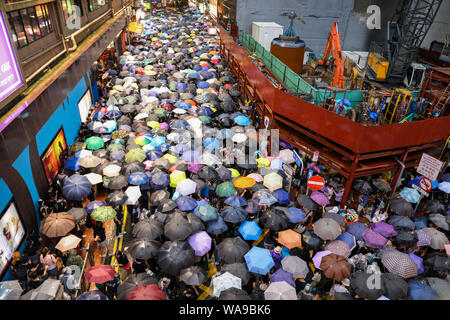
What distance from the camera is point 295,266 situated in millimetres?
8492

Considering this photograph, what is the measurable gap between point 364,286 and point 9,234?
9.80m

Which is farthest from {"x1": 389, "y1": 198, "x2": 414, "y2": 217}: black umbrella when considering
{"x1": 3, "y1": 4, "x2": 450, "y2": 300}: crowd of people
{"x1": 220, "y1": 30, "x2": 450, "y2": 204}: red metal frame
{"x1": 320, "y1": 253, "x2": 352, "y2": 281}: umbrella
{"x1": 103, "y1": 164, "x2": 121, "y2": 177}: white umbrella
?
{"x1": 103, "y1": 164, "x2": 121, "y2": 177}: white umbrella

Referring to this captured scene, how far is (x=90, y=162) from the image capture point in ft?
40.9

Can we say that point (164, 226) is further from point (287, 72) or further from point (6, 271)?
point (287, 72)

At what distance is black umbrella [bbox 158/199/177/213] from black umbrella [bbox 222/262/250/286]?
2.86 meters

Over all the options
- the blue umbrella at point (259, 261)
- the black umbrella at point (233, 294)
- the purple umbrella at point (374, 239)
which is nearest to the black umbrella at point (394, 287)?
the purple umbrella at point (374, 239)

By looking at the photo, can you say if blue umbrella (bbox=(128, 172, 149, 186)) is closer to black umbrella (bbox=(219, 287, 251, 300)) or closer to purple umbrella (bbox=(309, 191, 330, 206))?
black umbrella (bbox=(219, 287, 251, 300))

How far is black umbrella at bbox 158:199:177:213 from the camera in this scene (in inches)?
401

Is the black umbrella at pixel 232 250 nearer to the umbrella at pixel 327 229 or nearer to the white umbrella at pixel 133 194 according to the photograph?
the umbrella at pixel 327 229

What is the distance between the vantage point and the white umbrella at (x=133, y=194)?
10.8 meters

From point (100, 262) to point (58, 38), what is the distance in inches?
323

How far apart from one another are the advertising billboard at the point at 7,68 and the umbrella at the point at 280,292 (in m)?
7.38

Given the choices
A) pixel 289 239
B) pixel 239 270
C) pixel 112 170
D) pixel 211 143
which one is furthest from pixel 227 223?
pixel 112 170
